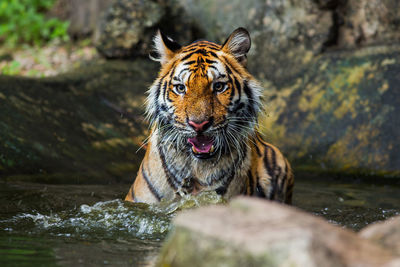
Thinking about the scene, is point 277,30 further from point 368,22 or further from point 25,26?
point 25,26

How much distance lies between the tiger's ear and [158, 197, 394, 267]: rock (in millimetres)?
2422

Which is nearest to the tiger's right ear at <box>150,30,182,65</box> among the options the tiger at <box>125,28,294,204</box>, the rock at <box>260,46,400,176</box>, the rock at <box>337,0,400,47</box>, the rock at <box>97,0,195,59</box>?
the tiger at <box>125,28,294,204</box>

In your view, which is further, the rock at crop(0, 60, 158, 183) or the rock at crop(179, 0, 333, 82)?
the rock at crop(179, 0, 333, 82)

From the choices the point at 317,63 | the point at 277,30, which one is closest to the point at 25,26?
the point at 277,30

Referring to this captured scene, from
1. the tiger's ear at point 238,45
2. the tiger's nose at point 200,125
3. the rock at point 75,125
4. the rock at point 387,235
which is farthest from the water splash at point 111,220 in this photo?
the rock at point 387,235

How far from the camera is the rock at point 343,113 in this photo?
6469 millimetres

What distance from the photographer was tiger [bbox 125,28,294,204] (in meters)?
4.02

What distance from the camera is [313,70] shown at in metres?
7.42

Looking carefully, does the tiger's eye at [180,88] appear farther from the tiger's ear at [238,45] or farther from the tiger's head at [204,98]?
the tiger's ear at [238,45]

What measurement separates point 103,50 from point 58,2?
12.9 ft

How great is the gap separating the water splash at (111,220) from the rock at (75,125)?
1.35 m

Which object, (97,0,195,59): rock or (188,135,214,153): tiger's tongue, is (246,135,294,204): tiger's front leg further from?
(97,0,195,59): rock

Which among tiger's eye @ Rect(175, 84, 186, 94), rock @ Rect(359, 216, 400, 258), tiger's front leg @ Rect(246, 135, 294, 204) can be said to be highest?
tiger's eye @ Rect(175, 84, 186, 94)

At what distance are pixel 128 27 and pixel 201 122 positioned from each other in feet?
14.7
